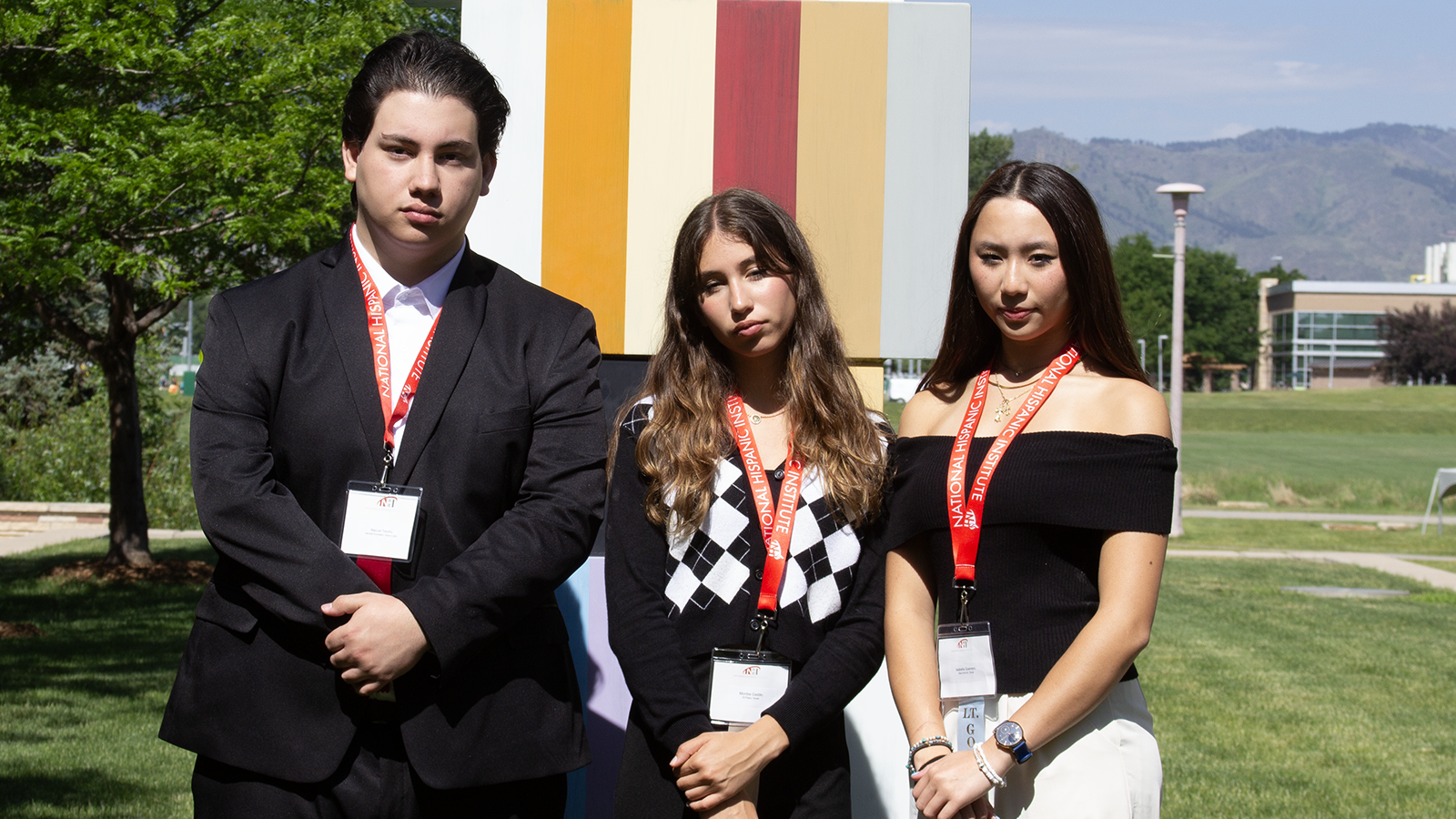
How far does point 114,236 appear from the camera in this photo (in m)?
7.84

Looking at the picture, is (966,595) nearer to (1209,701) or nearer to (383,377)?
(383,377)

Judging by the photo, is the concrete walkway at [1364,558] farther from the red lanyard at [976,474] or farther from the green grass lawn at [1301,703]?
the red lanyard at [976,474]

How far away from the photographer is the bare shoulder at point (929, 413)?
2598 millimetres

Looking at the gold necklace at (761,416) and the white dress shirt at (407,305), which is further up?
the white dress shirt at (407,305)

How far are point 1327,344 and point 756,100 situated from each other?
11810 cm

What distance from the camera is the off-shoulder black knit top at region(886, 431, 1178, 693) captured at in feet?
7.53

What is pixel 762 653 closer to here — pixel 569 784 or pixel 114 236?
pixel 569 784

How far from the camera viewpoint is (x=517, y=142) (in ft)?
12.0

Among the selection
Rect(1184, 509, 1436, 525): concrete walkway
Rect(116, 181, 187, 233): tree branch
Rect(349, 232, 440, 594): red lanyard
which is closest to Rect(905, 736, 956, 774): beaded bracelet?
Rect(349, 232, 440, 594): red lanyard

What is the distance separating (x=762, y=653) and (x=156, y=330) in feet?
55.2

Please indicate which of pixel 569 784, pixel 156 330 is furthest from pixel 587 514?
pixel 156 330

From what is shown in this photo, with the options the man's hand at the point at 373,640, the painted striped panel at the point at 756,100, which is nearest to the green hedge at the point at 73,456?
the painted striped panel at the point at 756,100

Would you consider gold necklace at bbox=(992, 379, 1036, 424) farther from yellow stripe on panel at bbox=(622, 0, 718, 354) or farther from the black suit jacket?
yellow stripe on panel at bbox=(622, 0, 718, 354)

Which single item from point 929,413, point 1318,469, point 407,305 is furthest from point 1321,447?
point 407,305
